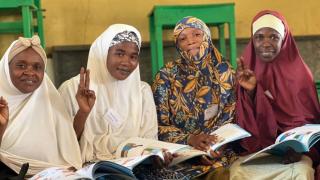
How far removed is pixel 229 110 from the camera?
6.83ft

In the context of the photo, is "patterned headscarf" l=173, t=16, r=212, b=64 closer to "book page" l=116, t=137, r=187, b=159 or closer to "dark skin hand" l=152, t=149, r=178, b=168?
"book page" l=116, t=137, r=187, b=159

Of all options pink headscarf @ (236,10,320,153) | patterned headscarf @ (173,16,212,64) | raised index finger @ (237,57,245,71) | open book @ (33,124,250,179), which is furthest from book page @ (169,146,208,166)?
patterned headscarf @ (173,16,212,64)

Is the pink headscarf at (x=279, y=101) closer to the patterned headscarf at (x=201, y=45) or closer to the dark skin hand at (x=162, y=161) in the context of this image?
the patterned headscarf at (x=201, y=45)

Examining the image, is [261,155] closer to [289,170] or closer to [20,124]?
[289,170]

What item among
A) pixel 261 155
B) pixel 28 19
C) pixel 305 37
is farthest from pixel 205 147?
pixel 305 37

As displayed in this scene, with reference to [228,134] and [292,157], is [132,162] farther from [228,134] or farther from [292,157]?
[292,157]

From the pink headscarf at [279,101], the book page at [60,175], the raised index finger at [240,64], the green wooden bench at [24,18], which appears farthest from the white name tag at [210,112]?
the green wooden bench at [24,18]

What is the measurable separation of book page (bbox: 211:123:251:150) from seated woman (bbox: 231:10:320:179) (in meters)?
0.11

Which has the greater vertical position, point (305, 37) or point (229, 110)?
point (305, 37)

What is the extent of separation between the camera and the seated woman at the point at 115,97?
202 centimetres

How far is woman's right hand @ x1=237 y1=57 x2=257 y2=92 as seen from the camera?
1941 mm

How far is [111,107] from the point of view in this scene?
2080 millimetres

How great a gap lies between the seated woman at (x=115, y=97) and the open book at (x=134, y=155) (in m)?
0.11

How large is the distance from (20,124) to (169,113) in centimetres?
66
